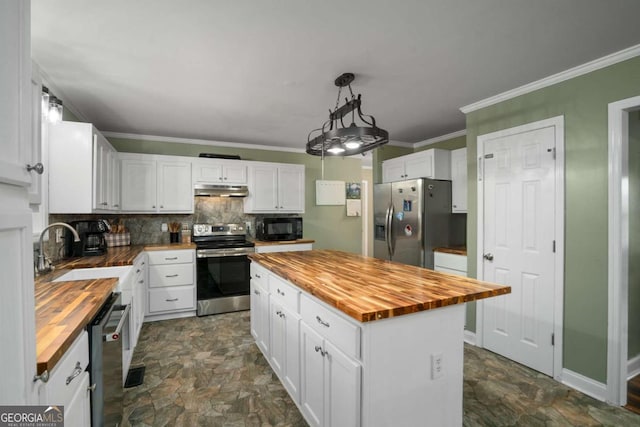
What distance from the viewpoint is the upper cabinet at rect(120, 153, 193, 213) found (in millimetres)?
3811

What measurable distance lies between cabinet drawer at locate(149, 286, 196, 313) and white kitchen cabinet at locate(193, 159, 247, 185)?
1488 mm

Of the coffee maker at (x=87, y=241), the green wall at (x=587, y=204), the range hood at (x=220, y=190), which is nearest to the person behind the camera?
the green wall at (x=587, y=204)

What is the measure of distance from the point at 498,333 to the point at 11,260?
333 centimetres

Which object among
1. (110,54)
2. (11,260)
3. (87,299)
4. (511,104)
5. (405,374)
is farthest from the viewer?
(511,104)

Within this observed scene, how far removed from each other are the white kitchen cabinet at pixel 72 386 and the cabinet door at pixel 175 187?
9.58 ft

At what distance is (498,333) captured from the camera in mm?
2764

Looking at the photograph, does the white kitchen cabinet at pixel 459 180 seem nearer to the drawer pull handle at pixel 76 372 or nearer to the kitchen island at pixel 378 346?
the kitchen island at pixel 378 346

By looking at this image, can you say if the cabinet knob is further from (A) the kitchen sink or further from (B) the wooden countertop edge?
(A) the kitchen sink

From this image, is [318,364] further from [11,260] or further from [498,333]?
[498,333]

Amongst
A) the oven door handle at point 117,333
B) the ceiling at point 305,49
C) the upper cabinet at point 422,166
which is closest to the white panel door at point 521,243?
the ceiling at point 305,49

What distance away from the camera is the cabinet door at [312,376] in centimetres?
159

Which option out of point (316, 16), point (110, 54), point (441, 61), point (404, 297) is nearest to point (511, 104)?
point (441, 61)

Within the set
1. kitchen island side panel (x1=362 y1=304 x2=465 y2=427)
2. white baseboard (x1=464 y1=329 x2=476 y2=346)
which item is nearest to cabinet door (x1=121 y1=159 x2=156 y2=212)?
kitchen island side panel (x1=362 y1=304 x2=465 y2=427)

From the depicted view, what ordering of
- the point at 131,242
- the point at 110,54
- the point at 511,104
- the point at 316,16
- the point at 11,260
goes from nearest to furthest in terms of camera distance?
the point at 11,260 → the point at 316,16 → the point at 110,54 → the point at 511,104 → the point at 131,242
